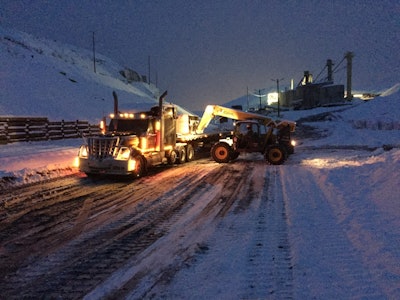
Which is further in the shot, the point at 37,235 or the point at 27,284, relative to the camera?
the point at 37,235

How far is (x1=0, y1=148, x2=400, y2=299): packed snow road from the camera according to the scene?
14.9ft

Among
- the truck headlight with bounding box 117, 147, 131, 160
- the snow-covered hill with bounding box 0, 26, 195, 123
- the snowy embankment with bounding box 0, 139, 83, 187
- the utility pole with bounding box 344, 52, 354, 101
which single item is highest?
the utility pole with bounding box 344, 52, 354, 101

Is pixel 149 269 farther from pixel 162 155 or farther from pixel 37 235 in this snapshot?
pixel 162 155

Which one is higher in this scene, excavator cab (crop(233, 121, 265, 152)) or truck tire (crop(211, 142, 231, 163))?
excavator cab (crop(233, 121, 265, 152))

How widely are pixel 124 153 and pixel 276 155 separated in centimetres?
728

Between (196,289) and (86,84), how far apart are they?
5395 centimetres

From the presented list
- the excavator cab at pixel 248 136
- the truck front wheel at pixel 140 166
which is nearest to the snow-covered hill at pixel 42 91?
the excavator cab at pixel 248 136

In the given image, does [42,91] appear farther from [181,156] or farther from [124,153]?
[124,153]

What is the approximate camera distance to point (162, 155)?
15.4m

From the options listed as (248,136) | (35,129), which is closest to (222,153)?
(248,136)

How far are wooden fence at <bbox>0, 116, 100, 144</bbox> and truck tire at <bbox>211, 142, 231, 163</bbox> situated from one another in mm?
14044

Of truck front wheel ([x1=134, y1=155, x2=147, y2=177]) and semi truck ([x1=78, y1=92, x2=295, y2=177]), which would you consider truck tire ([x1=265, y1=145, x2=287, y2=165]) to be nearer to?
semi truck ([x1=78, y1=92, x2=295, y2=177])

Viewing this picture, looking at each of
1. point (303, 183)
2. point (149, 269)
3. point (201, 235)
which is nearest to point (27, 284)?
point (149, 269)

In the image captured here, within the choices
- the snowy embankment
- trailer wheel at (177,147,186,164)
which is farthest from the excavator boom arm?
the snowy embankment
